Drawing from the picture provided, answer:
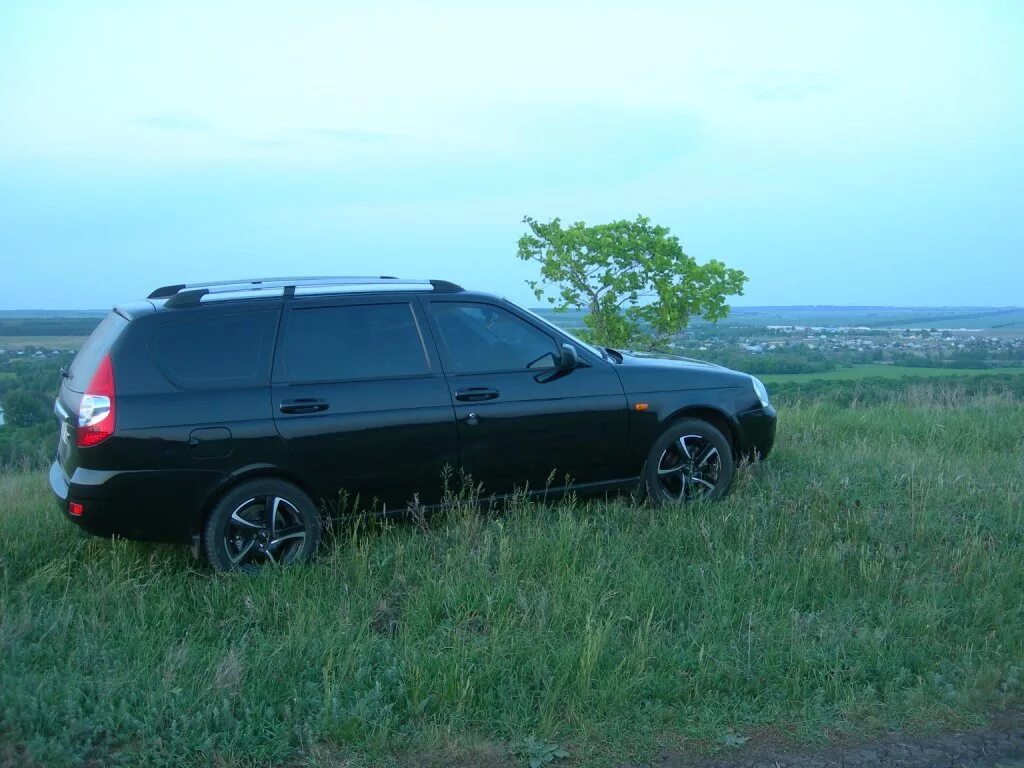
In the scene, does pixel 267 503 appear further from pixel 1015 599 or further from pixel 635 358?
pixel 1015 599

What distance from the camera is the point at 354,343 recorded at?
19.1ft

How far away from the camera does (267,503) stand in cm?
543

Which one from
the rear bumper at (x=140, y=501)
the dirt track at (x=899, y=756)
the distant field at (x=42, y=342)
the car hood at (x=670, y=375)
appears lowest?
the dirt track at (x=899, y=756)

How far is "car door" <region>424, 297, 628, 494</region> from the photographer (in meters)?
5.97

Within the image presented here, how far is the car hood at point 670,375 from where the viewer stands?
647 cm

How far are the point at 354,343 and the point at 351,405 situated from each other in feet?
1.42

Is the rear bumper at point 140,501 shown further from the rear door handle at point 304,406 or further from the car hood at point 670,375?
the car hood at point 670,375

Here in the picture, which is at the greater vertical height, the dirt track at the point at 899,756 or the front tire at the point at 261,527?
the front tire at the point at 261,527

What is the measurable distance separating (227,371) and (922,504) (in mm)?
4760

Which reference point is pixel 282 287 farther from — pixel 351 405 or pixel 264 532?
pixel 264 532

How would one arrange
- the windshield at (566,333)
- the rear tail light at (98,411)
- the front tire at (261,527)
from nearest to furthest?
the rear tail light at (98,411) < the front tire at (261,527) < the windshield at (566,333)

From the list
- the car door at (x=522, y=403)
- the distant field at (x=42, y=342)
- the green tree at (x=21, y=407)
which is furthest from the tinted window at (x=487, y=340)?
the green tree at (x=21, y=407)

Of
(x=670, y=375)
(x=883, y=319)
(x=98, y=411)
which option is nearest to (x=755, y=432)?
(x=670, y=375)

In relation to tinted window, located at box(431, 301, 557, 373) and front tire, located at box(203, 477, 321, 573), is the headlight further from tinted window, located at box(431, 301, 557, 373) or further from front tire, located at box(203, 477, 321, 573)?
front tire, located at box(203, 477, 321, 573)
